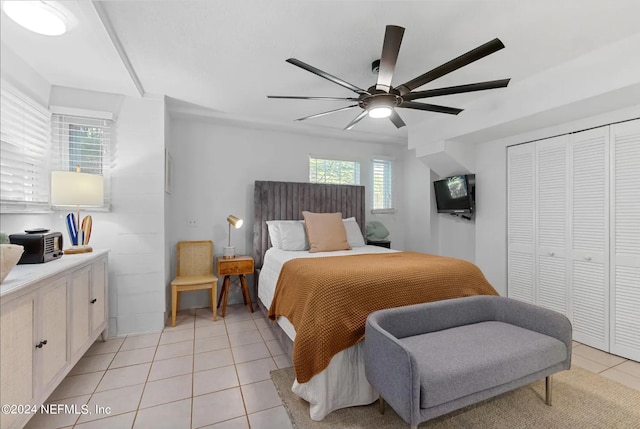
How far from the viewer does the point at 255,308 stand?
3.85 meters

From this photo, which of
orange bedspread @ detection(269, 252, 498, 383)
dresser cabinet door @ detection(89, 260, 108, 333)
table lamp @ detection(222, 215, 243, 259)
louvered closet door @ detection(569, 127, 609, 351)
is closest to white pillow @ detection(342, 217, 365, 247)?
orange bedspread @ detection(269, 252, 498, 383)

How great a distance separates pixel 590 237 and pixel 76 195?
4.78m

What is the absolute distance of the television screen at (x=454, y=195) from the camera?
402 cm

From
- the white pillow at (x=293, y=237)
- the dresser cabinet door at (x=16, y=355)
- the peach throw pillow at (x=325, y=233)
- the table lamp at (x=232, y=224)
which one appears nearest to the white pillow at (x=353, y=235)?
the peach throw pillow at (x=325, y=233)

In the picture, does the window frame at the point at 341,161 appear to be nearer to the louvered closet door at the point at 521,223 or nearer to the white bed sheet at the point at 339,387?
the louvered closet door at the point at 521,223

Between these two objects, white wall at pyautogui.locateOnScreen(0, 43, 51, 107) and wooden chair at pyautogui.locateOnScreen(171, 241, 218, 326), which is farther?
wooden chair at pyautogui.locateOnScreen(171, 241, 218, 326)

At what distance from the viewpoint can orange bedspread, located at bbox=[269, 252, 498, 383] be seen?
5.76ft

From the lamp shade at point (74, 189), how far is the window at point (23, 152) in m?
0.19

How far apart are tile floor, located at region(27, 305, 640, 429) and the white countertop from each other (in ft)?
2.95

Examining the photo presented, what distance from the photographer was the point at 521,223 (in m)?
3.46

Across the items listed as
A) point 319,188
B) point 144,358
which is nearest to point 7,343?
point 144,358

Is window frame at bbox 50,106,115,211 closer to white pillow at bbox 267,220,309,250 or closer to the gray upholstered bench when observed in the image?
white pillow at bbox 267,220,309,250

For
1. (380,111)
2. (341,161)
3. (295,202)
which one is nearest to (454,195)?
(341,161)

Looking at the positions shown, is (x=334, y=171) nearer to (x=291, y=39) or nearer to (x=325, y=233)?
(x=325, y=233)
